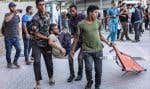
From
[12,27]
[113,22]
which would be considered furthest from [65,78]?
[113,22]

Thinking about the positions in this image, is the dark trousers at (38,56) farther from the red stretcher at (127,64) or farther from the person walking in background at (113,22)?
the person walking in background at (113,22)

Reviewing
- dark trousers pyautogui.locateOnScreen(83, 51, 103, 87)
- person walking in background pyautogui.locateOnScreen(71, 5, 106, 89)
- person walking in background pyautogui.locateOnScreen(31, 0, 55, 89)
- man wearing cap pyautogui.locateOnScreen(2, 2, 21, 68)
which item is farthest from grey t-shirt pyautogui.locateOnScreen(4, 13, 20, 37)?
dark trousers pyautogui.locateOnScreen(83, 51, 103, 87)

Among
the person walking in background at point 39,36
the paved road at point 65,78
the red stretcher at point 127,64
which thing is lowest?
the paved road at point 65,78

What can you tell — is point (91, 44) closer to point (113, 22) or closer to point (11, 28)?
point (11, 28)

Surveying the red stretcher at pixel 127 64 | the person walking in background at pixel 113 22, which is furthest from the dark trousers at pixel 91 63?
the person walking in background at pixel 113 22

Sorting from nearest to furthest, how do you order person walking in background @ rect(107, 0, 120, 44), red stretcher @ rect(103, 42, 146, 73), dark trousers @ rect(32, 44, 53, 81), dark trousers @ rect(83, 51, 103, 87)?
dark trousers @ rect(83, 51, 103, 87), dark trousers @ rect(32, 44, 53, 81), red stretcher @ rect(103, 42, 146, 73), person walking in background @ rect(107, 0, 120, 44)

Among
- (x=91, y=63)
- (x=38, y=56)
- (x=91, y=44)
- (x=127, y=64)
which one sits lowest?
(x=127, y=64)

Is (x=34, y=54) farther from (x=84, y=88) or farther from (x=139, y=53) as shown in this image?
(x=139, y=53)

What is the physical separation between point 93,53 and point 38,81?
1.29 meters

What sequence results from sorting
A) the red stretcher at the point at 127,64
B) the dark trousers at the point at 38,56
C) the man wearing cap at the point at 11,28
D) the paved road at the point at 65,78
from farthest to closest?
the man wearing cap at the point at 11,28, the red stretcher at the point at 127,64, the paved road at the point at 65,78, the dark trousers at the point at 38,56

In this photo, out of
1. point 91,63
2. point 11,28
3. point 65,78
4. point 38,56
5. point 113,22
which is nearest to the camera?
point 91,63

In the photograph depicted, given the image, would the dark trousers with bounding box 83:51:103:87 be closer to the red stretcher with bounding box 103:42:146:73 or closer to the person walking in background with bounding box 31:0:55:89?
the person walking in background with bounding box 31:0:55:89

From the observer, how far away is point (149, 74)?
472 inches

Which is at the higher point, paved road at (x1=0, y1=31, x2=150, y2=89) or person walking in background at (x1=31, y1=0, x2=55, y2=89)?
person walking in background at (x1=31, y1=0, x2=55, y2=89)
